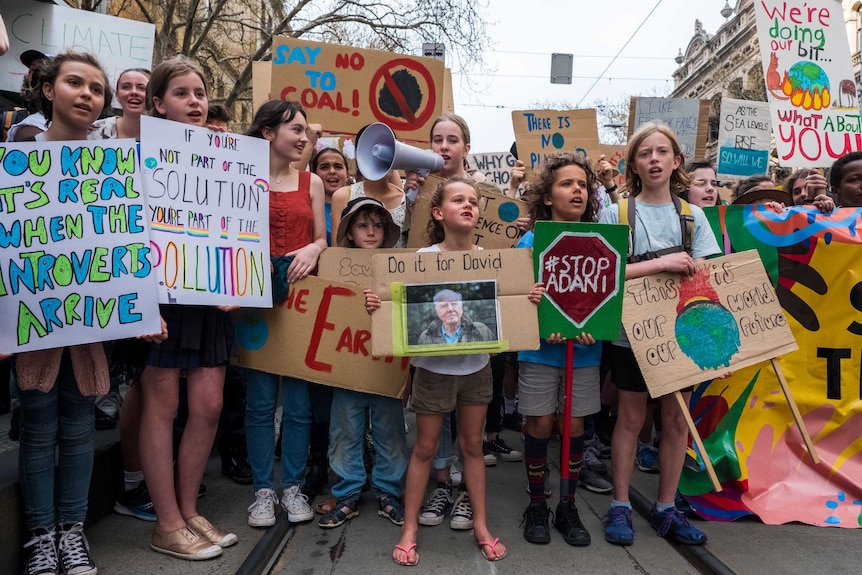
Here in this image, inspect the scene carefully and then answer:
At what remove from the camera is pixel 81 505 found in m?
2.48

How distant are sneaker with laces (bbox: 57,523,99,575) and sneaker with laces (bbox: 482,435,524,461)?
7.75 ft

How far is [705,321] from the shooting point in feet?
9.38

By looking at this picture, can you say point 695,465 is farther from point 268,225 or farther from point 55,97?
point 55,97

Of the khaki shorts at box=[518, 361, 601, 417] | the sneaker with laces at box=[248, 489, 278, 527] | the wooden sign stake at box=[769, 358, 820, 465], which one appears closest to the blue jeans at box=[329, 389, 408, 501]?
the sneaker with laces at box=[248, 489, 278, 527]

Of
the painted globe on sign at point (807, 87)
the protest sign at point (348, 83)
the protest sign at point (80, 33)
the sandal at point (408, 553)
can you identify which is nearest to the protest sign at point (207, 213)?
the sandal at point (408, 553)

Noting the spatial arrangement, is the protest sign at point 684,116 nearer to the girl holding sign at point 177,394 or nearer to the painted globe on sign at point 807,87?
the painted globe on sign at point 807,87

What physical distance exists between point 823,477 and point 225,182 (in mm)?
3315

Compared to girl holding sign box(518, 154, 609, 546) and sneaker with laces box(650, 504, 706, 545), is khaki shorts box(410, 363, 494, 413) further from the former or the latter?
sneaker with laces box(650, 504, 706, 545)

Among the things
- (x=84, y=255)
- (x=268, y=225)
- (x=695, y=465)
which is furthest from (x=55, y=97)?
(x=695, y=465)

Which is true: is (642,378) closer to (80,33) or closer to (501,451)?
(501,451)

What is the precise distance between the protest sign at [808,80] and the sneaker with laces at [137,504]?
15.2 feet

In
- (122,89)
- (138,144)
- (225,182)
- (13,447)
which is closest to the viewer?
(138,144)

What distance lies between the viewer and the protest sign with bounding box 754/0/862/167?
4570 mm

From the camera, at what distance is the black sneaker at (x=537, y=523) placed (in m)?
2.82
